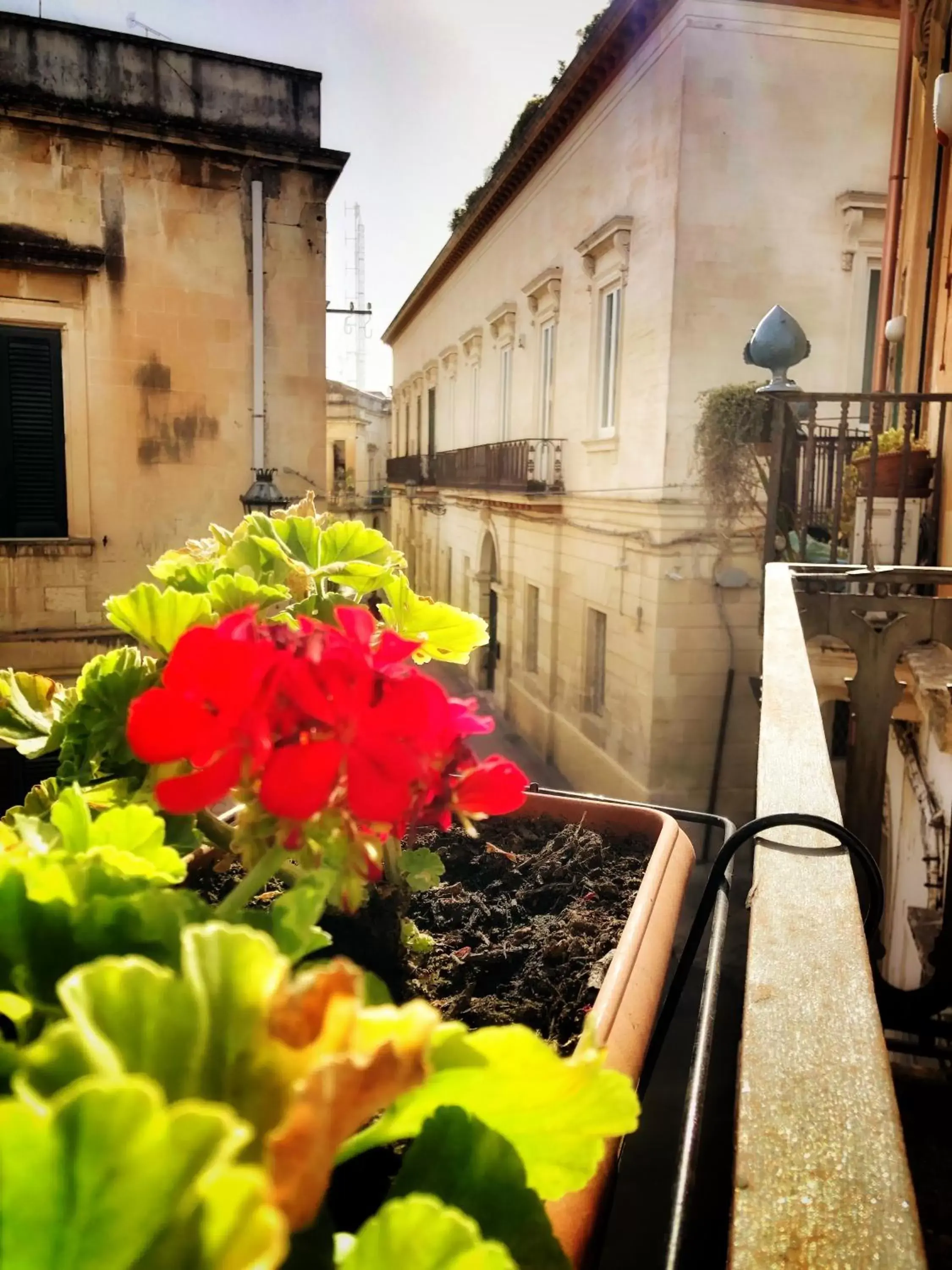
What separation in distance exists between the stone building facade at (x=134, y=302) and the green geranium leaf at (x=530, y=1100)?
7.31 meters

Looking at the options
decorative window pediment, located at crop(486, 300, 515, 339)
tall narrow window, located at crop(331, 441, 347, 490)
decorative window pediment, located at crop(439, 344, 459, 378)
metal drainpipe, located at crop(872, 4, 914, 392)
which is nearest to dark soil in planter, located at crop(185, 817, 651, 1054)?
metal drainpipe, located at crop(872, 4, 914, 392)

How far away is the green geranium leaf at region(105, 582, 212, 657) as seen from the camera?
955 mm

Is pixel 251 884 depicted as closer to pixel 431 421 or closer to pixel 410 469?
pixel 431 421

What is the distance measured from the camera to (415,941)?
4.29 ft

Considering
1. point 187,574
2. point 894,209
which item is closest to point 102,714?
point 187,574

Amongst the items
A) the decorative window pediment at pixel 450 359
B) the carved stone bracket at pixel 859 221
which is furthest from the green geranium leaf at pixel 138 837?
the decorative window pediment at pixel 450 359

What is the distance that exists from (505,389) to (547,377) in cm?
277

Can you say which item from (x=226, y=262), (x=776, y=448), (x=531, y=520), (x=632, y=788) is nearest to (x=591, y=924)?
(x=776, y=448)

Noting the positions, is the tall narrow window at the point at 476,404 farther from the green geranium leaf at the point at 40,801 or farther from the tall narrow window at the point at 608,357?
the green geranium leaf at the point at 40,801

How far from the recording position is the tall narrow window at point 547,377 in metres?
15.0

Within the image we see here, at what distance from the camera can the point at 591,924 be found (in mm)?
1355

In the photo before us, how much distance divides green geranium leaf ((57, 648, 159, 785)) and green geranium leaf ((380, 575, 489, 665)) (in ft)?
1.01

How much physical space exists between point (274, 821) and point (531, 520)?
50.0 ft

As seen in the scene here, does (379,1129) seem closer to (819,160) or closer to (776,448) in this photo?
(776,448)
